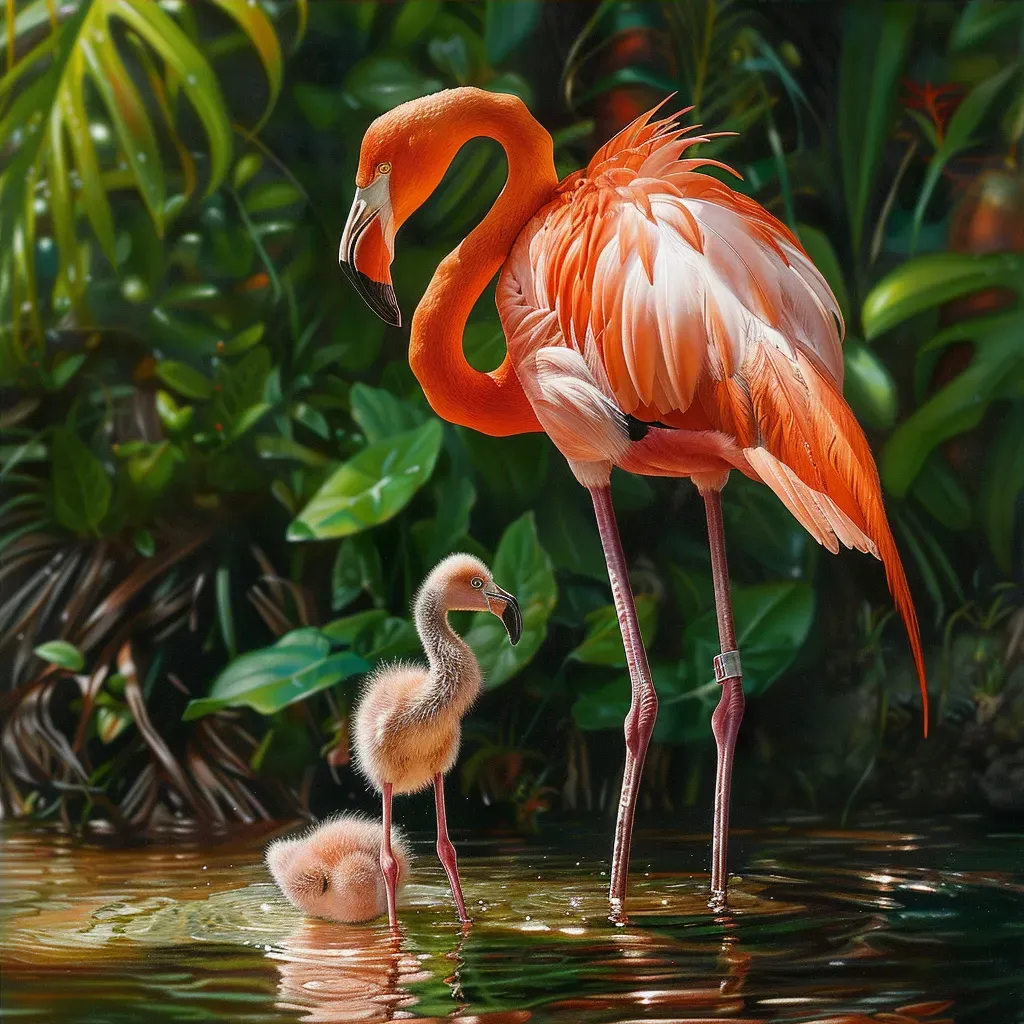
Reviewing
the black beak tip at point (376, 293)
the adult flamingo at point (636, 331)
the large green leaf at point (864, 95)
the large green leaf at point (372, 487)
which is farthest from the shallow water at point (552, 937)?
the large green leaf at point (864, 95)

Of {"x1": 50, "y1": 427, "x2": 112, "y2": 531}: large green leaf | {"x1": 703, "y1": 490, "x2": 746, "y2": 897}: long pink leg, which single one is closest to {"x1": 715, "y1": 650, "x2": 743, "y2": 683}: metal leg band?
{"x1": 703, "y1": 490, "x2": 746, "y2": 897}: long pink leg

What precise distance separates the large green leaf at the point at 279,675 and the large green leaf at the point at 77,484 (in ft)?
0.99

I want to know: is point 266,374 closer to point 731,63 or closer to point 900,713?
point 731,63

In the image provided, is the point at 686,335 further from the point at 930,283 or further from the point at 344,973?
the point at 344,973

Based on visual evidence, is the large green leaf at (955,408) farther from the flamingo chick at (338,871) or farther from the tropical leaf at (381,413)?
the flamingo chick at (338,871)

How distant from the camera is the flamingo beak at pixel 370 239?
1.62 m

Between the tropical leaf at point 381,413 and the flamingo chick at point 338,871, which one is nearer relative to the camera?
the flamingo chick at point 338,871

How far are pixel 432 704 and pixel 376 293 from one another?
1.82 feet

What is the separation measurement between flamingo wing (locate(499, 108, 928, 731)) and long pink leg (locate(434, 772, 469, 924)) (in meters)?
0.50

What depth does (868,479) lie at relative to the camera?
1514mm

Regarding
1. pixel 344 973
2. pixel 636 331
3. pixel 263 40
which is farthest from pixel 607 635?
pixel 263 40

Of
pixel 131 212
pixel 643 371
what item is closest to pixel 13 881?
pixel 131 212

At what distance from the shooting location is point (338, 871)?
1.53 meters

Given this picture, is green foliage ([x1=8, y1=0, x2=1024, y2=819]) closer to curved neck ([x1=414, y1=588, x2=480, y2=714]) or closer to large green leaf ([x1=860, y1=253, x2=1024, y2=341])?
large green leaf ([x1=860, y1=253, x2=1024, y2=341])
